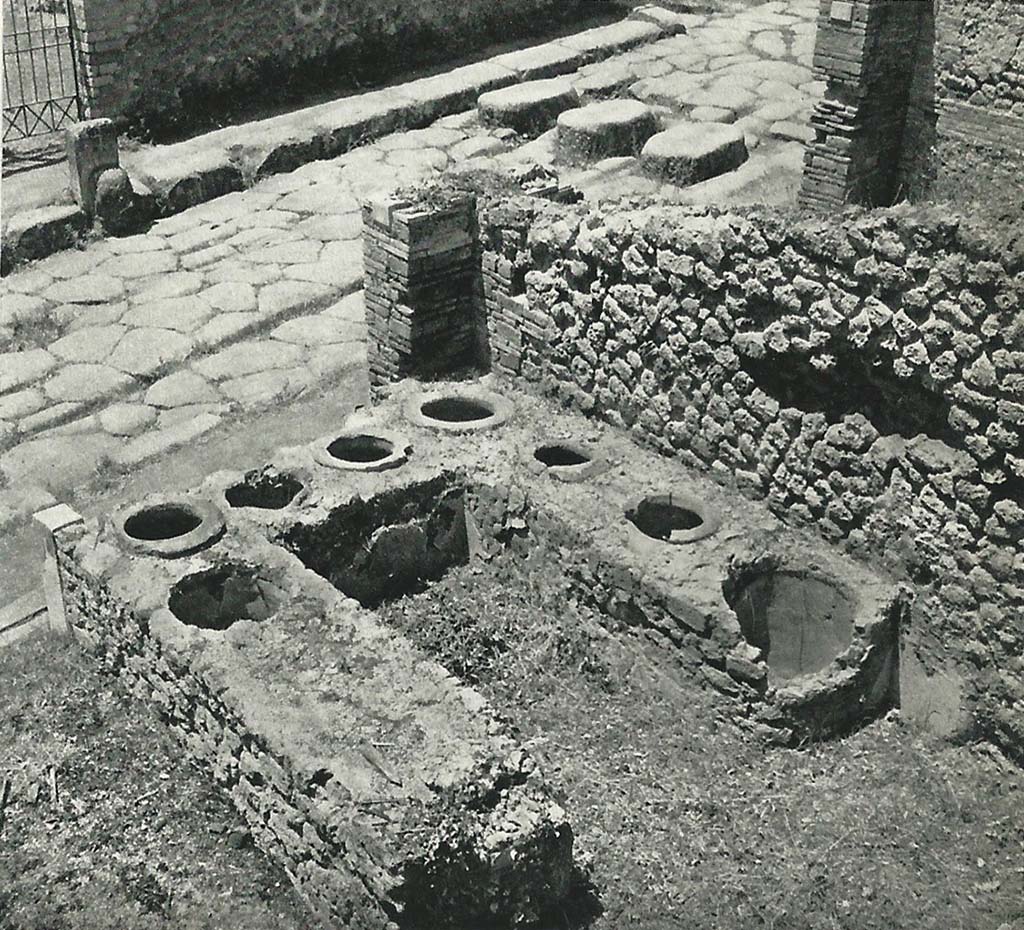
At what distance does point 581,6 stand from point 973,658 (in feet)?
30.9

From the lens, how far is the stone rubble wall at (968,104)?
8.23 meters

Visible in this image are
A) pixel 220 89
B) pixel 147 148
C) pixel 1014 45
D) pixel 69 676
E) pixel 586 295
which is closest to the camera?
pixel 69 676

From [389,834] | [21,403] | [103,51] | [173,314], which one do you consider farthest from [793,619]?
[103,51]

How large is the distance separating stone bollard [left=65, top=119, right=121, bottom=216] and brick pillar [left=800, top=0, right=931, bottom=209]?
4.59 metres

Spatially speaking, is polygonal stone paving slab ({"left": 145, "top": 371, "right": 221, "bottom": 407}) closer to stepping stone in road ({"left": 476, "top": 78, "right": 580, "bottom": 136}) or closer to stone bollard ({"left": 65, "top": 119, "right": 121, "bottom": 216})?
stone bollard ({"left": 65, "top": 119, "right": 121, "bottom": 216})

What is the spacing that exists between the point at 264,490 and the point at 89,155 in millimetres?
4136

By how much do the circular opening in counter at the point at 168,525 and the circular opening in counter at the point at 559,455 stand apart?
1538 millimetres

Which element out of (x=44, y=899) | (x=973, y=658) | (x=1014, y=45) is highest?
(x=1014, y=45)

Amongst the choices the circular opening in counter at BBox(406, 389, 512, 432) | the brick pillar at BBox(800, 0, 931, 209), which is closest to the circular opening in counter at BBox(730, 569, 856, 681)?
the circular opening in counter at BBox(406, 389, 512, 432)

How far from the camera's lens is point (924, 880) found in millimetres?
4941

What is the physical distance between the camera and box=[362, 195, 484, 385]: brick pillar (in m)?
6.97

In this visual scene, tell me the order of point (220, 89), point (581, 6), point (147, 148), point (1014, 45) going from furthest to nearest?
point (581, 6), point (220, 89), point (147, 148), point (1014, 45)

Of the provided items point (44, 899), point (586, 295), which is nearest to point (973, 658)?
point (586, 295)

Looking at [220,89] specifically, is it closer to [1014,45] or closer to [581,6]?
[581,6]
